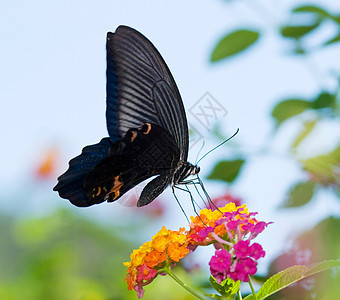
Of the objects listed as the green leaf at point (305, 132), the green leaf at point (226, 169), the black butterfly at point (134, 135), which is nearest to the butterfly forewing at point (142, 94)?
the black butterfly at point (134, 135)

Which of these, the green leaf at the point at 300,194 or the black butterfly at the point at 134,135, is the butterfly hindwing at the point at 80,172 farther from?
the green leaf at the point at 300,194

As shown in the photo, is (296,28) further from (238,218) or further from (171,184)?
(238,218)

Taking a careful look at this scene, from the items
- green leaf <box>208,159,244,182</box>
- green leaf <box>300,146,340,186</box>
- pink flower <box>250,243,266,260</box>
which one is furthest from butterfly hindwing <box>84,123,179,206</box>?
pink flower <box>250,243,266,260</box>

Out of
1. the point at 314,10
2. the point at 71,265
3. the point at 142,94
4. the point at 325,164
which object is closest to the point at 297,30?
the point at 314,10

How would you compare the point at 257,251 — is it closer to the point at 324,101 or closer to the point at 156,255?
the point at 156,255

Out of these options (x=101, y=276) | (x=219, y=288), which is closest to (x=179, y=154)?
(x=219, y=288)

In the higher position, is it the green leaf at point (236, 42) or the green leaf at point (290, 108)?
the green leaf at point (236, 42)
